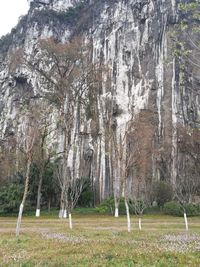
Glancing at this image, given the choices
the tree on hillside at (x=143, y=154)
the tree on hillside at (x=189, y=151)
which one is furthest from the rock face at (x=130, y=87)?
the tree on hillside at (x=189, y=151)

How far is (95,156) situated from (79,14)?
30603 millimetres

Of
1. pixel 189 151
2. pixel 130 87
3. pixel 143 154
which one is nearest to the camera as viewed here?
pixel 143 154

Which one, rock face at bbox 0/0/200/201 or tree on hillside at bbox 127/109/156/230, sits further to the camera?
rock face at bbox 0/0/200/201

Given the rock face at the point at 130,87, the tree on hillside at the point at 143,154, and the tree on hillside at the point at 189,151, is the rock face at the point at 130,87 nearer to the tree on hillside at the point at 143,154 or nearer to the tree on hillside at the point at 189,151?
the tree on hillside at the point at 143,154

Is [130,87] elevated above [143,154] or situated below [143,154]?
above

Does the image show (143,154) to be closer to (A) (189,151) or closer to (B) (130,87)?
(A) (189,151)

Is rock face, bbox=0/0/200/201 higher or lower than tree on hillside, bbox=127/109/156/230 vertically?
higher

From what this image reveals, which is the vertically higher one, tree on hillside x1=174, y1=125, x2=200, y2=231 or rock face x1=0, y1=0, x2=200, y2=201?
rock face x1=0, y1=0, x2=200, y2=201

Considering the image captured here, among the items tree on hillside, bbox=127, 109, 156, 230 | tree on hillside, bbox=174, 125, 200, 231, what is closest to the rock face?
tree on hillside, bbox=127, 109, 156, 230

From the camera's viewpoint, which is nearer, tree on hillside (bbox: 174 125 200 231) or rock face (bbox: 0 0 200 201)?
tree on hillside (bbox: 174 125 200 231)

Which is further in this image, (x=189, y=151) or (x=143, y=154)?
(x=189, y=151)

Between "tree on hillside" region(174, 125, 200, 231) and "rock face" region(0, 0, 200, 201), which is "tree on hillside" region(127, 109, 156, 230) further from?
"tree on hillside" region(174, 125, 200, 231)

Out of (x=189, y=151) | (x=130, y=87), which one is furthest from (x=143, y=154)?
(x=130, y=87)

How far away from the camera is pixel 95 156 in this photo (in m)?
54.7
